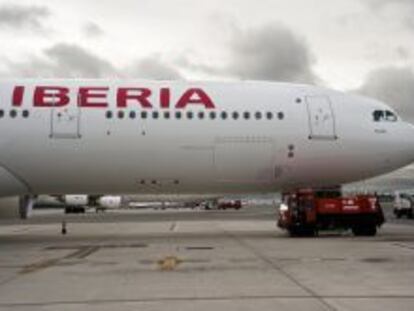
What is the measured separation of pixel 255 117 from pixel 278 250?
6254mm

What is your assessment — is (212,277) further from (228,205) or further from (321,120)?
(228,205)

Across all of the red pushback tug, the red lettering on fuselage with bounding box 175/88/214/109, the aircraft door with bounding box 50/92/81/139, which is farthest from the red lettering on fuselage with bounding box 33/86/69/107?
the red pushback tug

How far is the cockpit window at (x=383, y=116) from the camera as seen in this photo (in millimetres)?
23773

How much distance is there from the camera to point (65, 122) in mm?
22203

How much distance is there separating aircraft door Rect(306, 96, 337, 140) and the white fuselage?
0.12 feet

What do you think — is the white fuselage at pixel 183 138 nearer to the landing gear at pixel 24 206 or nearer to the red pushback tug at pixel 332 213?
the red pushback tug at pixel 332 213

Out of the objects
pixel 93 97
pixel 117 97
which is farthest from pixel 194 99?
pixel 93 97

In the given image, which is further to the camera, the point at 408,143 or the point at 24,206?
the point at 24,206

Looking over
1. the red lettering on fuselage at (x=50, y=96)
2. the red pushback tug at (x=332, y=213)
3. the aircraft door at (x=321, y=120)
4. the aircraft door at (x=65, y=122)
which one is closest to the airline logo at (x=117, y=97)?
the red lettering on fuselage at (x=50, y=96)

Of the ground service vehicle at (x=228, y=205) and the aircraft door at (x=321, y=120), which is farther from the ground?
the aircraft door at (x=321, y=120)

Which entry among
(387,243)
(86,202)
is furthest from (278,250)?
(86,202)

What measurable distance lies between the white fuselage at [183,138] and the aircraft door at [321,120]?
0.04 m

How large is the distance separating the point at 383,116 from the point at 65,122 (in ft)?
36.0

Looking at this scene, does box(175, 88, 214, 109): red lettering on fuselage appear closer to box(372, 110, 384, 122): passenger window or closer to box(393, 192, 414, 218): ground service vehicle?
box(372, 110, 384, 122): passenger window
